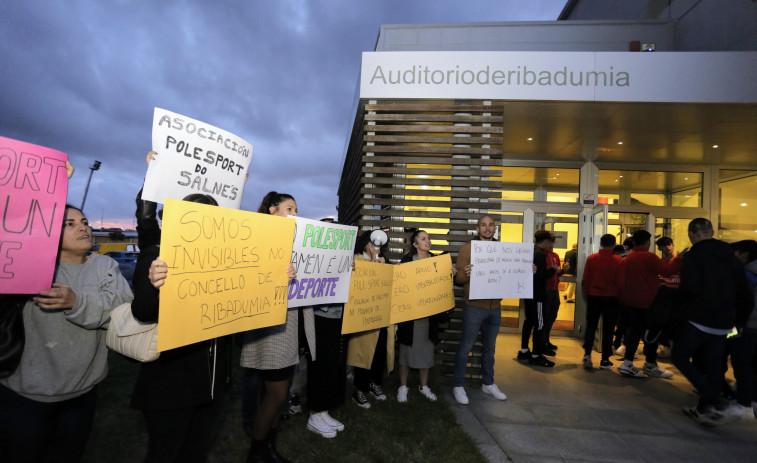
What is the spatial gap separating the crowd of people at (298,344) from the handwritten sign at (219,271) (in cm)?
10

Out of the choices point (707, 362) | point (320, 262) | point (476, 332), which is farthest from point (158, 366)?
point (707, 362)

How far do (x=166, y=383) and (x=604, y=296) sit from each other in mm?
5976

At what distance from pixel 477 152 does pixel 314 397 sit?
352 cm

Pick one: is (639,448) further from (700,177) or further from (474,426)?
(700,177)

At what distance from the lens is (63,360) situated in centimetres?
183

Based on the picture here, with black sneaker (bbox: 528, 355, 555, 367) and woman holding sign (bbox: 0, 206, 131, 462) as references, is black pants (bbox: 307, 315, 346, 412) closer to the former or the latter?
woman holding sign (bbox: 0, 206, 131, 462)

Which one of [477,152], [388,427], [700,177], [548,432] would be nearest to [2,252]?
[388,427]

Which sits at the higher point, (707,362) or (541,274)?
(541,274)

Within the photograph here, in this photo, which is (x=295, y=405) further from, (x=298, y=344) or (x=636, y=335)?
(x=636, y=335)

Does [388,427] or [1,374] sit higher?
[1,374]

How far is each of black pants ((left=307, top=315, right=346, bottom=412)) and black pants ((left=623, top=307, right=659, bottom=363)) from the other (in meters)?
4.50

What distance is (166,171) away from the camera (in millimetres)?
1977

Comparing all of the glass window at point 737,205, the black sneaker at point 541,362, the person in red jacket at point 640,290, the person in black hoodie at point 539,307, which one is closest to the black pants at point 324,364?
the person in black hoodie at point 539,307

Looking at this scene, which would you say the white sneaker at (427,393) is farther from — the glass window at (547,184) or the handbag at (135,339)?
the glass window at (547,184)
